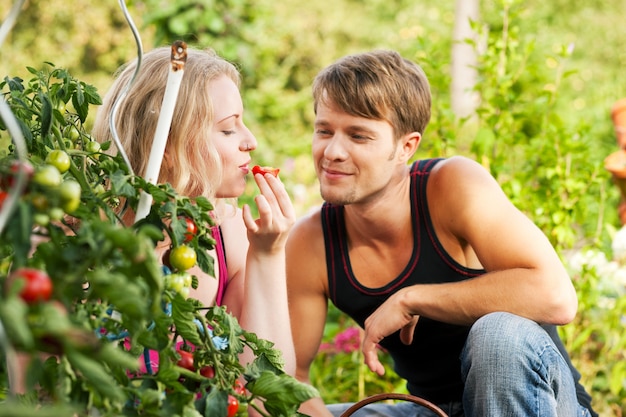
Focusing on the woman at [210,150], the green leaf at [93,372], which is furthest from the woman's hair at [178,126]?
the green leaf at [93,372]

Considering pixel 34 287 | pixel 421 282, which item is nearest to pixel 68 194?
pixel 34 287

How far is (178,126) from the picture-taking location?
1797 mm

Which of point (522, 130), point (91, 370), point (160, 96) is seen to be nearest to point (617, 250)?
point (522, 130)

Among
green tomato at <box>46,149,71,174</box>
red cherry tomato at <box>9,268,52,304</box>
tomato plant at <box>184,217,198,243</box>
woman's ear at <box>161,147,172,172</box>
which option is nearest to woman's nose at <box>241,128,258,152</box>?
woman's ear at <box>161,147,172,172</box>

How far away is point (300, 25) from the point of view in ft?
37.3

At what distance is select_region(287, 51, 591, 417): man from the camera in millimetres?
1894

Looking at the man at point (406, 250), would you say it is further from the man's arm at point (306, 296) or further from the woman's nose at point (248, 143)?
the woman's nose at point (248, 143)

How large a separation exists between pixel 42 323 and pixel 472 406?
130 centimetres

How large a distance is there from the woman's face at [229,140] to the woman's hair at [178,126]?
0.9 inches

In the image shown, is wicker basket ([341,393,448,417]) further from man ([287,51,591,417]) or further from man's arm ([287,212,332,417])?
man's arm ([287,212,332,417])

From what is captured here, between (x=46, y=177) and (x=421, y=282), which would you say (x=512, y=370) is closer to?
(x=421, y=282)

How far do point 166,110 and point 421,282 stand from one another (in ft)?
3.49

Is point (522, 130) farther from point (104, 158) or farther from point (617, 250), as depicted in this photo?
point (104, 158)

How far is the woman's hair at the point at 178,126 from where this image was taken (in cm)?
179
